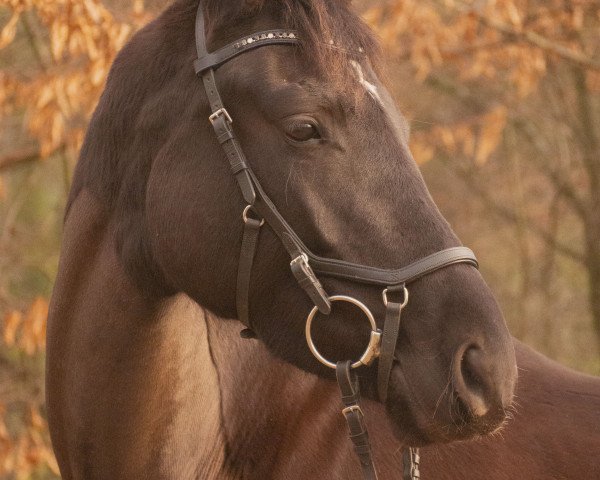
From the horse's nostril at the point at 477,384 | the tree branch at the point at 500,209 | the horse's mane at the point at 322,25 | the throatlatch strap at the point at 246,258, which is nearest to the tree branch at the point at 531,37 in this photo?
the tree branch at the point at 500,209

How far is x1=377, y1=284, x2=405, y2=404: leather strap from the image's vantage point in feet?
7.19

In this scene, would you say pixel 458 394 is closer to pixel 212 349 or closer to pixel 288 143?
pixel 288 143

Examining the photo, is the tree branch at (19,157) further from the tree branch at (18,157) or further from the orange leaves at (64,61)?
the orange leaves at (64,61)

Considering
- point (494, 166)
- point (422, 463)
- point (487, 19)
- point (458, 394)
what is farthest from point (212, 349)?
point (494, 166)

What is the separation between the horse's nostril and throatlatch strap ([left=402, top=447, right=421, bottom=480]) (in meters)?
0.44

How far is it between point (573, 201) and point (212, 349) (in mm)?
6905

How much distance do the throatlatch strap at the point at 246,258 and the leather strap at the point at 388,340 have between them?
16.8 inches

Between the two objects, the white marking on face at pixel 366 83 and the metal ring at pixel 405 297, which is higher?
the white marking on face at pixel 366 83

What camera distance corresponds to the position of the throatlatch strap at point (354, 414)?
7.53 ft

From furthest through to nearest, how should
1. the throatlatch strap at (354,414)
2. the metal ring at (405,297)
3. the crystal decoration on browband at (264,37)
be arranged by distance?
the crystal decoration on browband at (264,37) < the throatlatch strap at (354,414) < the metal ring at (405,297)

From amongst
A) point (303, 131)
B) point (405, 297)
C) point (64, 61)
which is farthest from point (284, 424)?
point (64, 61)

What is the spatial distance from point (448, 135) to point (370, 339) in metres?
5.17

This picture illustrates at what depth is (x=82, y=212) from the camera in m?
2.81

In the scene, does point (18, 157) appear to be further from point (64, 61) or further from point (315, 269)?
point (315, 269)
